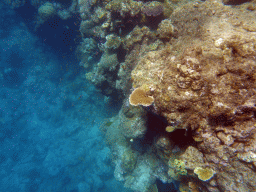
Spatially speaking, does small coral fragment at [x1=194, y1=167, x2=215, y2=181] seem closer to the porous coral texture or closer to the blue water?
the porous coral texture

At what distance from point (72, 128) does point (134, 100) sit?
576 inches

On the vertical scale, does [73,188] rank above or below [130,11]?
below

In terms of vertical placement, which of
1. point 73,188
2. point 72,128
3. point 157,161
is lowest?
point 73,188

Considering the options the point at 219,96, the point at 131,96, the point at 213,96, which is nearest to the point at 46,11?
the point at 131,96

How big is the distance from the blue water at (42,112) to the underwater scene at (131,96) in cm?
12

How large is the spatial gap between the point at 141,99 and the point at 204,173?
2665 mm

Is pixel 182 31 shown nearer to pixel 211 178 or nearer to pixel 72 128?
pixel 211 178

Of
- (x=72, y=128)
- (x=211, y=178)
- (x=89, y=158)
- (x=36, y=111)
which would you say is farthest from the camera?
(x=36, y=111)

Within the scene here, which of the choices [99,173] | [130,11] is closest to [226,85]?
[130,11]

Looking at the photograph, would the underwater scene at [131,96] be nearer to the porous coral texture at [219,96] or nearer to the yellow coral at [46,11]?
the porous coral texture at [219,96]

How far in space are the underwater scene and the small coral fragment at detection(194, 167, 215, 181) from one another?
25mm

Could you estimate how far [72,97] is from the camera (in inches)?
685

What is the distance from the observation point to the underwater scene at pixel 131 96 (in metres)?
3.51

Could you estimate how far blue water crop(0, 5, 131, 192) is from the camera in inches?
613
